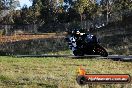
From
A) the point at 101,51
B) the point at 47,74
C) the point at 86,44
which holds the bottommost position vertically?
the point at 47,74

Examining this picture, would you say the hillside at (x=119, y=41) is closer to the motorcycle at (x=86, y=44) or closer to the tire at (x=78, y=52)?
the tire at (x=78, y=52)

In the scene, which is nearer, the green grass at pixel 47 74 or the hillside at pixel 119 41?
the green grass at pixel 47 74

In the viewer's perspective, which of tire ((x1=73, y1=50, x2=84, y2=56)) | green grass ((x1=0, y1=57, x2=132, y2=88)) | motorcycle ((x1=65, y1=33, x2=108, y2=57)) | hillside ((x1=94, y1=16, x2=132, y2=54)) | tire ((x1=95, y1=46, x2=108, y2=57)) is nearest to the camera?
green grass ((x1=0, y1=57, x2=132, y2=88))

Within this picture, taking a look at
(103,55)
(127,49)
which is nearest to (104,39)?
(127,49)

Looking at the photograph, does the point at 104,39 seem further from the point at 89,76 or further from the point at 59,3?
the point at 59,3

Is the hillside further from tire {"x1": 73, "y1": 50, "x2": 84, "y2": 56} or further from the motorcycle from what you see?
the motorcycle

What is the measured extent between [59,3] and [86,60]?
82.1 meters

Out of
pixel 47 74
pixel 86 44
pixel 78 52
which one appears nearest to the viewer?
pixel 47 74

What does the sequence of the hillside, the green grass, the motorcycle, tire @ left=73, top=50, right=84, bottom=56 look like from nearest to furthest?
the green grass
the motorcycle
tire @ left=73, top=50, right=84, bottom=56
the hillside

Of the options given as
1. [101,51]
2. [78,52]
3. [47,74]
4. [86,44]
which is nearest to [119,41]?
[78,52]

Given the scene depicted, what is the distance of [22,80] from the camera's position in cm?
1755

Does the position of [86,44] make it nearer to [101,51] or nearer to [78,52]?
[101,51]

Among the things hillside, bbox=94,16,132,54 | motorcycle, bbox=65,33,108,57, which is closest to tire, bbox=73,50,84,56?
motorcycle, bbox=65,33,108,57

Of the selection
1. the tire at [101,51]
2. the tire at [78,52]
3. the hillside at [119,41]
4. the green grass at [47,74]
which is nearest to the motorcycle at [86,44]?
the tire at [101,51]
